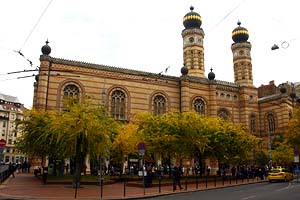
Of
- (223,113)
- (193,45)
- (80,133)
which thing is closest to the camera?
(80,133)

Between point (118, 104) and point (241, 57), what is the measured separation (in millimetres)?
25112

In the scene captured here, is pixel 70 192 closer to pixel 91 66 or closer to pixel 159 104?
pixel 91 66

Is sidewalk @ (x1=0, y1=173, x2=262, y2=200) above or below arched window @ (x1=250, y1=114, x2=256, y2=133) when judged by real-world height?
below

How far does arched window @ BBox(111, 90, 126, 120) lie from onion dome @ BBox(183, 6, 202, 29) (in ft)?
66.7

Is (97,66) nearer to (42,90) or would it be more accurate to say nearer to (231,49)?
(42,90)

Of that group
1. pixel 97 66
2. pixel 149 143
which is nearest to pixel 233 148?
pixel 149 143

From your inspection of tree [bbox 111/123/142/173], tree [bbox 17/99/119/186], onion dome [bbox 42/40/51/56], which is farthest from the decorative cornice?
tree [bbox 17/99/119/186]

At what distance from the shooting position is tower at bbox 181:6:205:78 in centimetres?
5212

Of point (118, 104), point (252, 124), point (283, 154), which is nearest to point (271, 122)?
point (252, 124)

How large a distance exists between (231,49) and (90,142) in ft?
136

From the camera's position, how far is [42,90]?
116 feet

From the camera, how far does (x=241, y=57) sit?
180 feet

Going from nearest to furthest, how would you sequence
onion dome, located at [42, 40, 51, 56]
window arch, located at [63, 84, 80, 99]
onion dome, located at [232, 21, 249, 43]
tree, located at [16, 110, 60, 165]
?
tree, located at [16, 110, 60, 165]
onion dome, located at [42, 40, 51, 56]
window arch, located at [63, 84, 80, 99]
onion dome, located at [232, 21, 249, 43]

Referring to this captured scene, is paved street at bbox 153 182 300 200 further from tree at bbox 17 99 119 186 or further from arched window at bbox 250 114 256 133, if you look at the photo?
arched window at bbox 250 114 256 133
